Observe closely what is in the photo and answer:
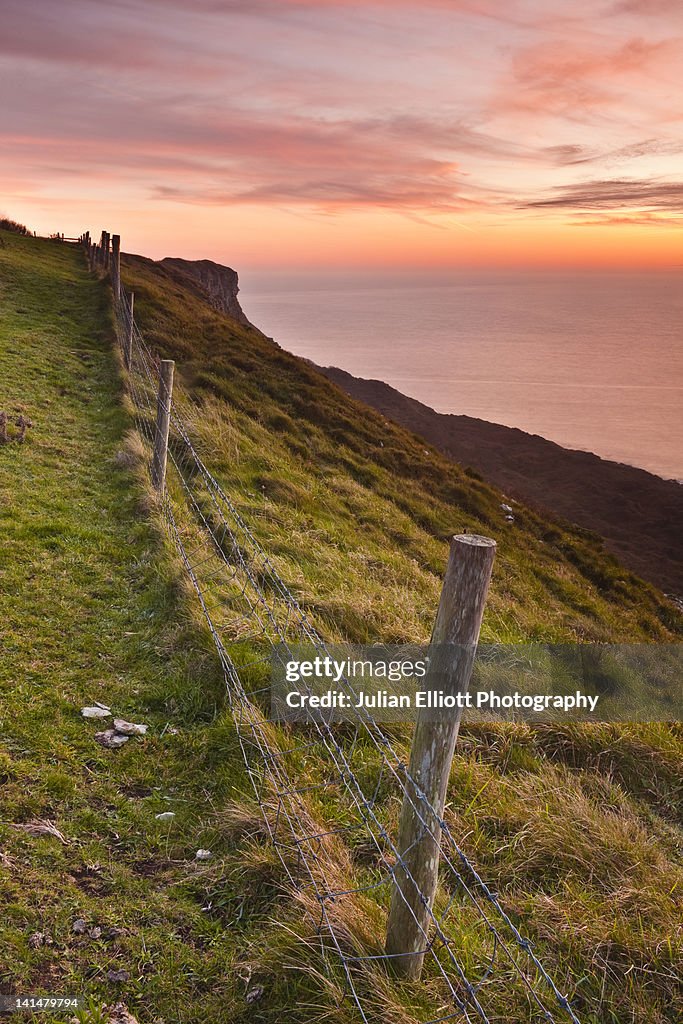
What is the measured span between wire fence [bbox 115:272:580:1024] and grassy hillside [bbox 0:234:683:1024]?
59 mm

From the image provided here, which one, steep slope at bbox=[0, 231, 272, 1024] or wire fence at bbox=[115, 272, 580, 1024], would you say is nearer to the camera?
wire fence at bbox=[115, 272, 580, 1024]

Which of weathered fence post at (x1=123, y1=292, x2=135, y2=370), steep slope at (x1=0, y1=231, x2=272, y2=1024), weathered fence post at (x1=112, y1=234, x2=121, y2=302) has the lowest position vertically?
steep slope at (x1=0, y1=231, x2=272, y2=1024)

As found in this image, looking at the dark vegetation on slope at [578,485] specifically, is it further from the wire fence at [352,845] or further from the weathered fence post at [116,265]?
the wire fence at [352,845]

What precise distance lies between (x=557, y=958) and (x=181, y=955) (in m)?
1.95

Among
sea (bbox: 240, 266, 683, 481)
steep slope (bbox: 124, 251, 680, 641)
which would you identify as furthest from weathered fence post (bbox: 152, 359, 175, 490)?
sea (bbox: 240, 266, 683, 481)

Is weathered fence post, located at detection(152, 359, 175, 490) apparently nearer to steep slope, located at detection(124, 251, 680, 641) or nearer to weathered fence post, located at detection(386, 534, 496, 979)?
steep slope, located at detection(124, 251, 680, 641)

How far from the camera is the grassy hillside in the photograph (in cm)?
327

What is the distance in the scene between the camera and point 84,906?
356 centimetres

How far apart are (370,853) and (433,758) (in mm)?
1642

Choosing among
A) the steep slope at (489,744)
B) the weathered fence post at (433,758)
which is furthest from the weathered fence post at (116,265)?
the weathered fence post at (433,758)

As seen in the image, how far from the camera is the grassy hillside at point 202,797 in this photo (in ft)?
10.7

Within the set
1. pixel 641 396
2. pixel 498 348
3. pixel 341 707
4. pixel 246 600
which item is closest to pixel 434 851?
pixel 341 707
